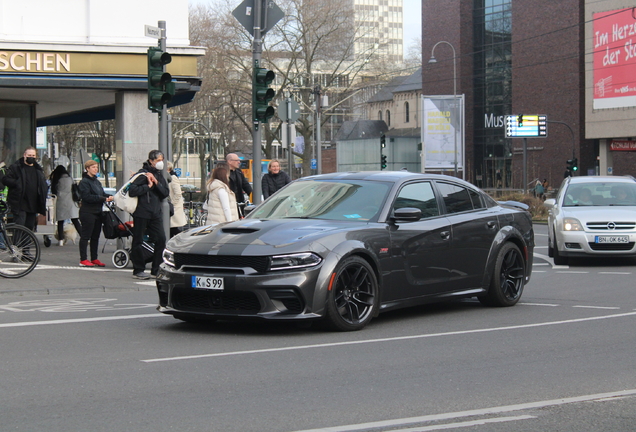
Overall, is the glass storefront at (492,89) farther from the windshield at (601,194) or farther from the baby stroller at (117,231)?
the baby stroller at (117,231)

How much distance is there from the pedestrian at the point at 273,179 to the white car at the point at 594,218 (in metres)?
5.10

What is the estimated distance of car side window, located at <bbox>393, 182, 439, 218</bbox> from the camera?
30.7 feet

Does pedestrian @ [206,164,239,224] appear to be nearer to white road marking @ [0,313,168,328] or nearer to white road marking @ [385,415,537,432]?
white road marking @ [0,313,168,328]

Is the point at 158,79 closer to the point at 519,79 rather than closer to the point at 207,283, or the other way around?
the point at 207,283

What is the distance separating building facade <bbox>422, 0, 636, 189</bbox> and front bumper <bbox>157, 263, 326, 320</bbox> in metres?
55.1

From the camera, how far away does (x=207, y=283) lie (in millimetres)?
8031

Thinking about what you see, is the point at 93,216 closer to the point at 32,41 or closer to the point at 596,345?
the point at 32,41

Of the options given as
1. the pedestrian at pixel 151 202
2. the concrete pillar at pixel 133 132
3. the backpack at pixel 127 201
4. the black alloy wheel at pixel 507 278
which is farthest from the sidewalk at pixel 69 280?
the black alloy wheel at pixel 507 278

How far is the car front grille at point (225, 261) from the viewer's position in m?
7.92

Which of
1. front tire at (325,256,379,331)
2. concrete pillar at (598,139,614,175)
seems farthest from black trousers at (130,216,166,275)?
concrete pillar at (598,139,614,175)

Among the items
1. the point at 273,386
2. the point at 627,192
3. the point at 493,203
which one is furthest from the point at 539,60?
the point at 273,386

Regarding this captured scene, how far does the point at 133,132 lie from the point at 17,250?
5767 millimetres

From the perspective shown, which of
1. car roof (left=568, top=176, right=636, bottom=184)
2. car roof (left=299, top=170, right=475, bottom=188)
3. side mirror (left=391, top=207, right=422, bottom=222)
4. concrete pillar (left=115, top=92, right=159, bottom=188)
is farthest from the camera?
concrete pillar (left=115, top=92, right=159, bottom=188)

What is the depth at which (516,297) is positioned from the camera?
422 inches
